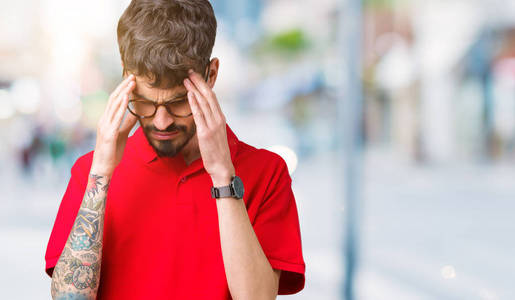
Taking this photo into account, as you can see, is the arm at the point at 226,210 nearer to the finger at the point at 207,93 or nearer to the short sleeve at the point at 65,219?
the finger at the point at 207,93

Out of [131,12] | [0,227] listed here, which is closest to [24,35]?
[0,227]

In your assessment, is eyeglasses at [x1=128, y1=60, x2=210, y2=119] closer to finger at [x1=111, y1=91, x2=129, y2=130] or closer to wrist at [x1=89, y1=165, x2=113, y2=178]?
finger at [x1=111, y1=91, x2=129, y2=130]

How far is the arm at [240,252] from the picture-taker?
4.81ft

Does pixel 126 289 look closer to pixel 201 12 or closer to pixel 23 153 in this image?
pixel 201 12

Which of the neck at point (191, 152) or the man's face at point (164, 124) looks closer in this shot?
the man's face at point (164, 124)

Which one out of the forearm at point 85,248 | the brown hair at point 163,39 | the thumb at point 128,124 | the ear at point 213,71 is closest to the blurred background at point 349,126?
the ear at point 213,71

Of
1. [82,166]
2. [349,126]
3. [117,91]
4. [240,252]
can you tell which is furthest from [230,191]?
[349,126]

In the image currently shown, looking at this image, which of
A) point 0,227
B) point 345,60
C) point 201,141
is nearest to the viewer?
point 201,141

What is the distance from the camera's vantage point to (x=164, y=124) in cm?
150

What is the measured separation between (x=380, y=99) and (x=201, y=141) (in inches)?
1074

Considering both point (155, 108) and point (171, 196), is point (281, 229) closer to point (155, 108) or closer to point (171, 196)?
point (171, 196)

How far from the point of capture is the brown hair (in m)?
1.48

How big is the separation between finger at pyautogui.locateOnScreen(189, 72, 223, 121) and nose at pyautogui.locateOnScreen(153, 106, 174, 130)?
10 cm

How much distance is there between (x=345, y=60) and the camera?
4277 mm
